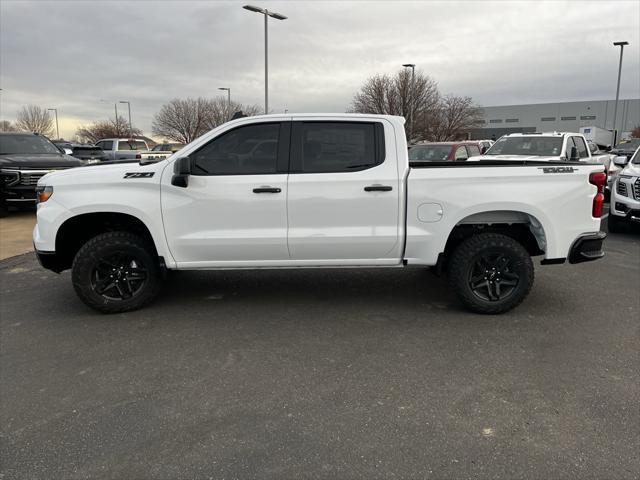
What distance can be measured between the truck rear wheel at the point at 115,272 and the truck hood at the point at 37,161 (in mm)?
7356

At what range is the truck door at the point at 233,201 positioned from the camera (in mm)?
4645

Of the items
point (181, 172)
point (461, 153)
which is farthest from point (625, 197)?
point (181, 172)

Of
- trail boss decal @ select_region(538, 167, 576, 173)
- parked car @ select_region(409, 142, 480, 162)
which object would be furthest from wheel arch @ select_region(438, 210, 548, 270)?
parked car @ select_region(409, 142, 480, 162)

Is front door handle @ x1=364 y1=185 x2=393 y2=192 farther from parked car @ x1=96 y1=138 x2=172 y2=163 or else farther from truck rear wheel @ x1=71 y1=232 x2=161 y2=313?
parked car @ x1=96 y1=138 x2=172 y2=163

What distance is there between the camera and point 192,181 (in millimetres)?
4656

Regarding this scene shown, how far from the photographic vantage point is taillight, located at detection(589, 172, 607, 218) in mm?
4734

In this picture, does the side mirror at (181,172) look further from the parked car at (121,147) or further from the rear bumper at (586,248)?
the parked car at (121,147)

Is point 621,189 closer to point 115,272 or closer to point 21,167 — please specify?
point 115,272

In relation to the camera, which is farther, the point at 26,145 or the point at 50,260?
the point at 26,145

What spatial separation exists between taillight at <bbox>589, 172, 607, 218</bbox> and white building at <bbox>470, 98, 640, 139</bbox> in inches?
3412

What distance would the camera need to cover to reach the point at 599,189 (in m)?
4.81

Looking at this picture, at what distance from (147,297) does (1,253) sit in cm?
422

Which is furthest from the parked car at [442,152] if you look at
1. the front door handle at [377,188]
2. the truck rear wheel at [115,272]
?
the truck rear wheel at [115,272]

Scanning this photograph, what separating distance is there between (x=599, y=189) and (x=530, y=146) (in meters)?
7.36
